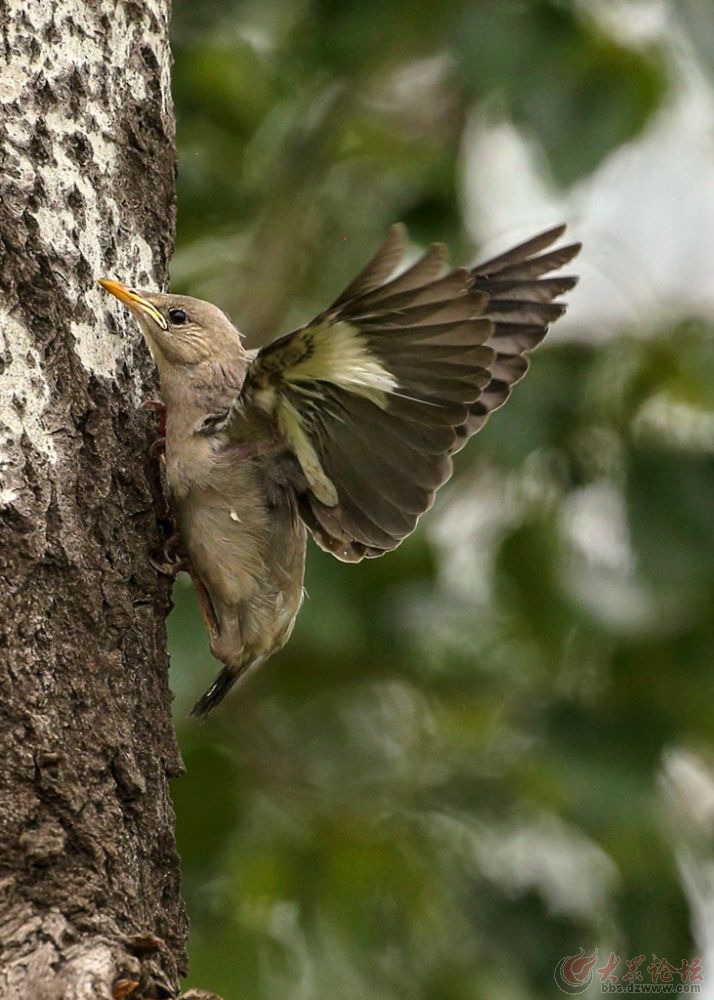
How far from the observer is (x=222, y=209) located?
243 inches

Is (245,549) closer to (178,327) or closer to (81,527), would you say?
(178,327)

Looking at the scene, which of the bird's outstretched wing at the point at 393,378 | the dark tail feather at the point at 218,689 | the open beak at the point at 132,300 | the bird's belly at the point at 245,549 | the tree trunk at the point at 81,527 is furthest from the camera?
the dark tail feather at the point at 218,689

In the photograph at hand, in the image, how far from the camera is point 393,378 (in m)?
3.92

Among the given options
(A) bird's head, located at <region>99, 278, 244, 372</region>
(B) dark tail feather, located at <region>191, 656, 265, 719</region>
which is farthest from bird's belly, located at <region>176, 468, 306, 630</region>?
(A) bird's head, located at <region>99, 278, 244, 372</region>

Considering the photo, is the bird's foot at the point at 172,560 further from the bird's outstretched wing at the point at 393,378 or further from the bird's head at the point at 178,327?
the bird's head at the point at 178,327

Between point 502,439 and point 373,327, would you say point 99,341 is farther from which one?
point 502,439

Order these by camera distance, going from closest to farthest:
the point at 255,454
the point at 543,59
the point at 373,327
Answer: the point at 373,327
the point at 255,454
the point at 543,59

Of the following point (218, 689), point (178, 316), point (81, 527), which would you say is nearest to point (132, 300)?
point (178, 316)

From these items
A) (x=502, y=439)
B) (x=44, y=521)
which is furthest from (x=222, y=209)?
(x=44, y=521)

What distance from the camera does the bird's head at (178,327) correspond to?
4.02 m

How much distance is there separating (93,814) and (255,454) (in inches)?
50.9

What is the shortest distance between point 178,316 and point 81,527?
104 centimetres

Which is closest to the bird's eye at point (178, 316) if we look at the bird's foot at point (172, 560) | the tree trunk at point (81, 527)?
the tree trunk at point (81, 527)

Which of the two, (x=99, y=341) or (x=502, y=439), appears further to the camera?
(x=502, y=439)
